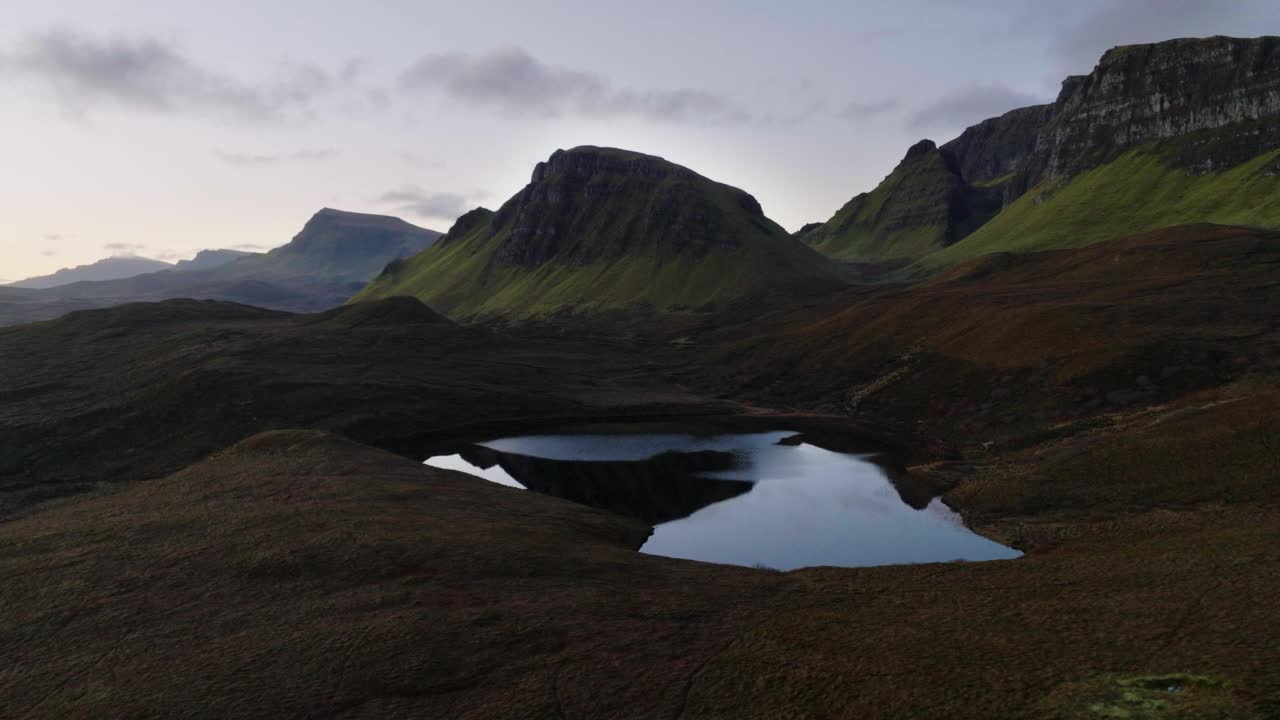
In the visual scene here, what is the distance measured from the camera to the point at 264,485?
5038 centimetres

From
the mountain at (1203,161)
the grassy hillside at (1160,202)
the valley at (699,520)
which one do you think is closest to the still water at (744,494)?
the valley at (699,520)

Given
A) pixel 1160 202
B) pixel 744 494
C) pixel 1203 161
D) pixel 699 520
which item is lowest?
pixel 699 520

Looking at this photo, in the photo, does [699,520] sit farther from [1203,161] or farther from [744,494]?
[1203,161]

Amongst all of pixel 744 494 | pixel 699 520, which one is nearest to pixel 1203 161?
pixel 744 494

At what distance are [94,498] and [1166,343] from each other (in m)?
93.0

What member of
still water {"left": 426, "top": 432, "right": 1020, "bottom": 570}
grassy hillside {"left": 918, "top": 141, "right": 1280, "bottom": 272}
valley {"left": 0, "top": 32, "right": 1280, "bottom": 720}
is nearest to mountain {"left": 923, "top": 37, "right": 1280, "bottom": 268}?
grassy hillside {"left": 918, "top": 141, "right": 1280, "bottom": 272}

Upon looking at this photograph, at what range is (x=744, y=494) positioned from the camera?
5803 centimetres

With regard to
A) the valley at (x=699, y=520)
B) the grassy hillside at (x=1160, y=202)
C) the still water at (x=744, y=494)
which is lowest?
the still water at (x=744, y=494)

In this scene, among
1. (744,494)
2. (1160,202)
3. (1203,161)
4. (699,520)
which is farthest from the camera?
(1203,161)

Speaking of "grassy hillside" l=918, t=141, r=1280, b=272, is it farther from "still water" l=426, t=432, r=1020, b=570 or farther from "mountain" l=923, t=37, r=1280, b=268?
"still water" l=426, t=432, r=1020, b=570

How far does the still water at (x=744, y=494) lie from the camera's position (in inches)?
1709

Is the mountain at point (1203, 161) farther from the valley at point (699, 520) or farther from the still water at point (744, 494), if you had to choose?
the still water at point (744, 494)

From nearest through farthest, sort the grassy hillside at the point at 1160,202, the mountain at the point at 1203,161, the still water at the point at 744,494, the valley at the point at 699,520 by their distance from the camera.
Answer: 1. the valley at the point at 699,520
2. the still water at the point at 744,494
3. the grassy hillside at the point at 1160,202
4. the mountain at the point at 1203,161

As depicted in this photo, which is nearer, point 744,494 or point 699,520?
point 699,520
